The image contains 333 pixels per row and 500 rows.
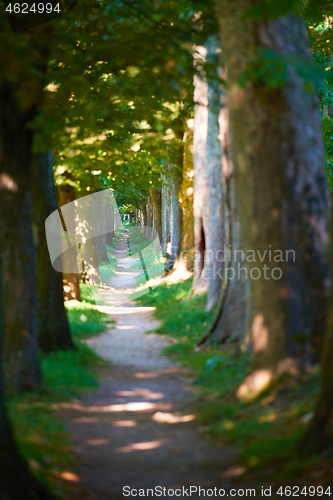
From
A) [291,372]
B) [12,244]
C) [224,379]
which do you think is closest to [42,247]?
[12,244]

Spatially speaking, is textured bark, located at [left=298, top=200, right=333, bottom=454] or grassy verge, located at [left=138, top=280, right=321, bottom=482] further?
grassy verge, located at [left=138, top=280, right=321, bottom=482]

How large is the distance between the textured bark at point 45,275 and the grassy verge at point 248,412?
232cm

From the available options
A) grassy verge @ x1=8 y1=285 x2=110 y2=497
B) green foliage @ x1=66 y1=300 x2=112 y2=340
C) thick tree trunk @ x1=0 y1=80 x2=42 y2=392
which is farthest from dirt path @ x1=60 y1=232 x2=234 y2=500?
green foliage @ x1=66 y1=300 x2=112 y2=340

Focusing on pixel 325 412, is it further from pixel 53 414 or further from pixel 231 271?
pixel 231 271

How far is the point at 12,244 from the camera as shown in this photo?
7379 millimetres

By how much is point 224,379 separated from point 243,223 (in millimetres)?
2518

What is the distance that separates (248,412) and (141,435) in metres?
1.26

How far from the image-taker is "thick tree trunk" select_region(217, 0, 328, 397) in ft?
20.0

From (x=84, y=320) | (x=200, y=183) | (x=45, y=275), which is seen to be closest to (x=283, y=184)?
(x=45, y=275)

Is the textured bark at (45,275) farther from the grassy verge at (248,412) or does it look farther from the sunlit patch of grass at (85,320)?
the grassy verge at (248,412)

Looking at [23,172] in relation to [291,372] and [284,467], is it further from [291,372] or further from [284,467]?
A: [284,467]

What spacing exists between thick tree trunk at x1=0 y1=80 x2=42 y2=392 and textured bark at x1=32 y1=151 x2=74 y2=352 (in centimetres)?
184

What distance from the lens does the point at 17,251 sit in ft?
24.5

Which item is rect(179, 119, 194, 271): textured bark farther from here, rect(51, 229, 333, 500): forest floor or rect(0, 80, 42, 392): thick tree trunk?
rect(0, 80, 42, 392): thick tree trunk
